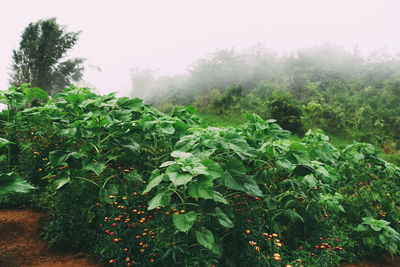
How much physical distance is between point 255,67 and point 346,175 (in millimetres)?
23346

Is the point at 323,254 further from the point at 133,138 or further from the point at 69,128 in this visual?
the point at 69,128

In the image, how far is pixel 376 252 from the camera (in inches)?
104

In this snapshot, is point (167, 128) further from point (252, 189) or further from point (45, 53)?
point (45, 53)

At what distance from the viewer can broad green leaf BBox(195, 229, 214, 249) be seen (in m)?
1.50

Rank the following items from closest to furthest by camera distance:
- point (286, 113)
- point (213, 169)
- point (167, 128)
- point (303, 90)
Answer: point (213, 169)
point (167, 128)
point (286, 113)
point (303, 90)

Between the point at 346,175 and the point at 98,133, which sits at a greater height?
the point at 98,133

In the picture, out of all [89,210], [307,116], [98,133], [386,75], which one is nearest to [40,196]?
[89,210]

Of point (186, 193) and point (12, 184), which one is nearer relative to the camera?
point (12, 184)

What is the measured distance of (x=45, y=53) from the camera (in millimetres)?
15094

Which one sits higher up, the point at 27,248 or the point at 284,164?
the point at 284,164

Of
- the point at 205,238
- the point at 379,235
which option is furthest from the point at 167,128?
the point at 379,235

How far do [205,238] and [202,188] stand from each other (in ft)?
1.17

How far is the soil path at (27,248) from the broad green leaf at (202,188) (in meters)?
1.11

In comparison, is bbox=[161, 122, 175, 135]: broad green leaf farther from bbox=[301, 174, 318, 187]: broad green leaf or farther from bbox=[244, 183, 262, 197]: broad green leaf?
bbox=[301, 174, 318, 187]: broad green leaf
